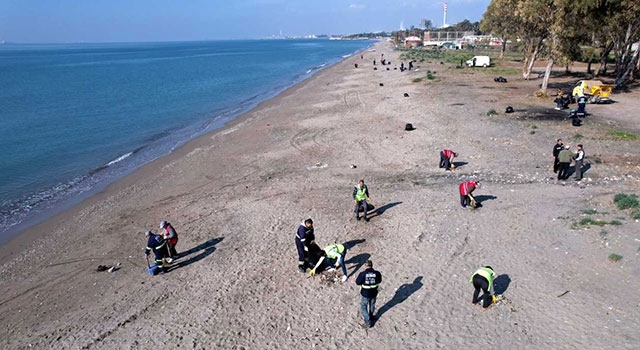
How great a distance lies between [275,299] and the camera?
36.7 feet

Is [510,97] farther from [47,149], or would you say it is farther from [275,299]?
[47,149]

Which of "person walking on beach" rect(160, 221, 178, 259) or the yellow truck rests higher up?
the yellow truck

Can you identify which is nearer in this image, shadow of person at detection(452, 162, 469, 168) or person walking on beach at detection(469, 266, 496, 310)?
person walking on beach at detection(469, 266, 496, 310)

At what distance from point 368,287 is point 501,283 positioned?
13.2 ft

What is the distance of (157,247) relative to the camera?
12633 mm

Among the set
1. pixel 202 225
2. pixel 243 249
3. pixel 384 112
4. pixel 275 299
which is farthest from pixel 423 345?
pixel 384 112

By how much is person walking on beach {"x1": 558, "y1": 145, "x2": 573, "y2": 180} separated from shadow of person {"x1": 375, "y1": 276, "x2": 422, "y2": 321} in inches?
365

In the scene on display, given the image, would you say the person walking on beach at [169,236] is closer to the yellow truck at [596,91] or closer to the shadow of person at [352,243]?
the shadow of person at [352,243]

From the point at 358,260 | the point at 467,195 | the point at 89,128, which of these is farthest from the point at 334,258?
the point at 89,128

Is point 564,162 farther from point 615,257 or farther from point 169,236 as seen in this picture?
point 169,236

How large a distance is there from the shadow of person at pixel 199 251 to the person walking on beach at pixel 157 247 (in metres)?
0.37

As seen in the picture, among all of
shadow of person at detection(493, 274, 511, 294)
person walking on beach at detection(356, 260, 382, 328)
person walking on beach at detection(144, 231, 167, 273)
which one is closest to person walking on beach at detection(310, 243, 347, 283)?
person walking on beach at detection(356, 260, 382, 328)

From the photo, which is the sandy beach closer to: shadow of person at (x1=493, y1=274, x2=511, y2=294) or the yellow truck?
shadow of person at (x1=493, y1=274, x2=511, y2=294)

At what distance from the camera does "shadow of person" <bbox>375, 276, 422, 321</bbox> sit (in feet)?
34.3
